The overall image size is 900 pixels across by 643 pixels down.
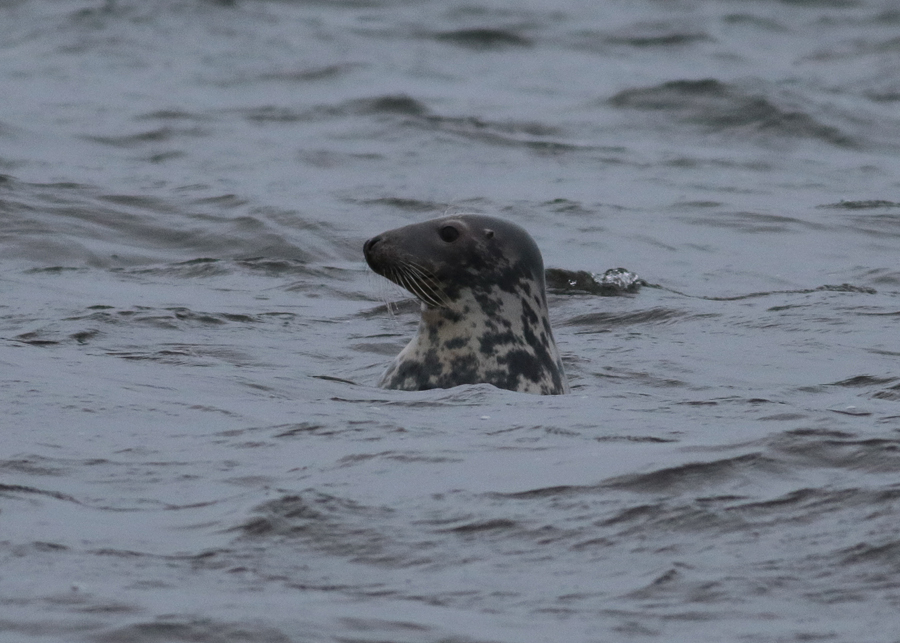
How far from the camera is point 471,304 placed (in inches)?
288

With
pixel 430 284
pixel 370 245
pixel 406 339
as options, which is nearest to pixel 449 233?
pixel 430 284

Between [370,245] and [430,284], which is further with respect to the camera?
[430,284]

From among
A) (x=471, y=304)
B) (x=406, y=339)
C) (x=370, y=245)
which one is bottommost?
(x=406, y=339)

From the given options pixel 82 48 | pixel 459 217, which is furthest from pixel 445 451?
pixel 82 48

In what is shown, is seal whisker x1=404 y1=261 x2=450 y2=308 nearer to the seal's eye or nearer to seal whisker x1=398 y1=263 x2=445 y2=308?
seal whisker x1=398 y1=263 x2=445 y2=308

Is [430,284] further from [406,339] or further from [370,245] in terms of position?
[406,339]

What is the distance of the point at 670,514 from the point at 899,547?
0.62 m

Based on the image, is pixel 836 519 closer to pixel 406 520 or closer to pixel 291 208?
pixel 406 520

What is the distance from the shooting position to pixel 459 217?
Result: 7.40 metres

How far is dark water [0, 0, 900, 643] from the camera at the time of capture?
13.1 feet

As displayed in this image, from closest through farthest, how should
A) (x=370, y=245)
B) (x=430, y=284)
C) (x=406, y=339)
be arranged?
(x=370, y=245) < (x=430, y=284) < (x=406, y=339)

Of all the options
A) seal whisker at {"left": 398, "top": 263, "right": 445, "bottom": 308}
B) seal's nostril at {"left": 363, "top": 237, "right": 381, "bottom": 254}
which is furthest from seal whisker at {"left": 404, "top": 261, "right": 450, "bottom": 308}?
seal's nostril at {"left": 363, "top": 237, "right": 381, "bottom": 254}

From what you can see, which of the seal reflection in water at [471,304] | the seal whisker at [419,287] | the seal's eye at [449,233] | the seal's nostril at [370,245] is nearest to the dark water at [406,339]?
the seal reflection in water at [471,304]

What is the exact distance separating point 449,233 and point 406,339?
1760 mm
